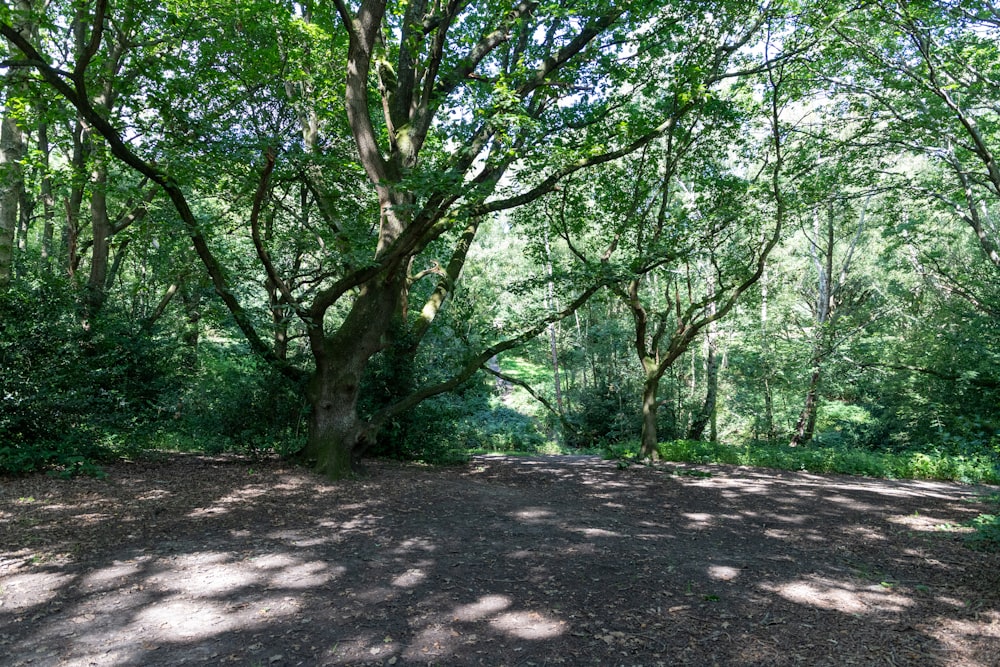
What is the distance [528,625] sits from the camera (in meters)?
3.31

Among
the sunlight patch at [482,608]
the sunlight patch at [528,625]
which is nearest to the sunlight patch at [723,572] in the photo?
the sunlight patch at [528,625]

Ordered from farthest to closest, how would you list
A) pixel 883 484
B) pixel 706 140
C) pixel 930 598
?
pixel 706 140 < pixel 883 484 < pixel 930 598

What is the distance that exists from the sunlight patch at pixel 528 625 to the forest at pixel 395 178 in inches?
173

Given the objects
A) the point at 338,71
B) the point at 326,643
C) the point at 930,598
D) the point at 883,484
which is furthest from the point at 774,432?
the point at 326,643

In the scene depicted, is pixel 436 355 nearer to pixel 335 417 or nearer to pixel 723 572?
pixel 335 417

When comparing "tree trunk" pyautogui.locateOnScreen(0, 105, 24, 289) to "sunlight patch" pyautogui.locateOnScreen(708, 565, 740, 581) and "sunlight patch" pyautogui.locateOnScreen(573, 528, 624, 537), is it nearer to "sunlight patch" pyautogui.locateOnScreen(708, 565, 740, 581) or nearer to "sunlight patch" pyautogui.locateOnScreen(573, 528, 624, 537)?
"sunlight patch" pyautogui.locateOnScreen(573, 528, 624, 537)

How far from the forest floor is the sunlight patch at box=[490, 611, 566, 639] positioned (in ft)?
0.04

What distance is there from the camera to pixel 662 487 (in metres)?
8.73

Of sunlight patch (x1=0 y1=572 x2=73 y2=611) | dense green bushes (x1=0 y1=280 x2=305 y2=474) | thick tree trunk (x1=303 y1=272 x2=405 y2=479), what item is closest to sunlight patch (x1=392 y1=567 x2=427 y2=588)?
sunlight patch (x1=0 y1=572 x2=73 y2=611)

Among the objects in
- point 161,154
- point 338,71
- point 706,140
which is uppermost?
point 338,71

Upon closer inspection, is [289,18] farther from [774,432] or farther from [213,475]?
[774,432]

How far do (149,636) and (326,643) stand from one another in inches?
38.2

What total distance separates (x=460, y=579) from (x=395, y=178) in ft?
18.2

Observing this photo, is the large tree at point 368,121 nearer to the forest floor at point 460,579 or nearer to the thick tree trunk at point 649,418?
the forest floor at point 460,579
